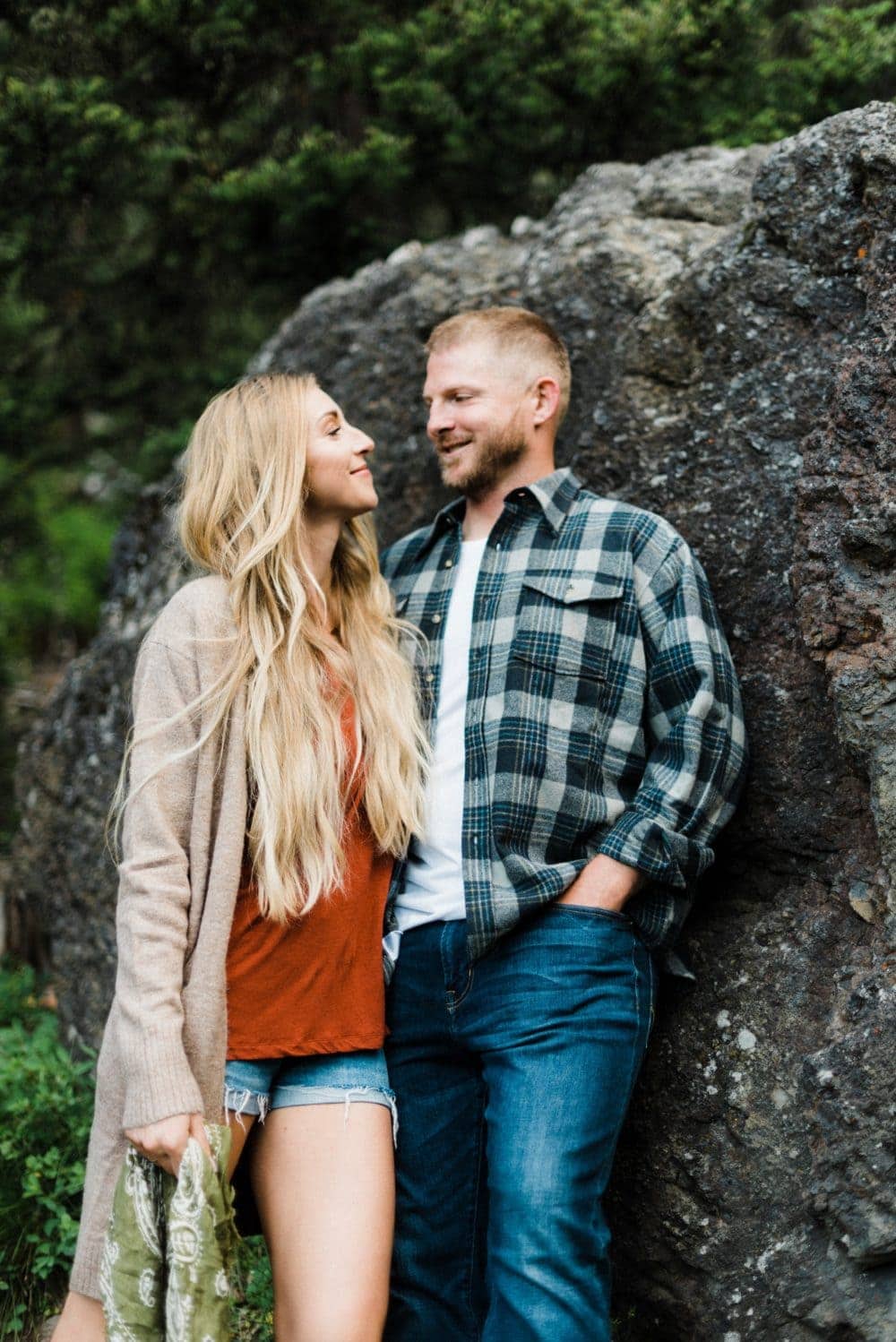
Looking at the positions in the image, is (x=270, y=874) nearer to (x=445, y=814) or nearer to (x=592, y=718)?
(x=445, y=814)

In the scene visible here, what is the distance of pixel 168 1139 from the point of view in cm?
249

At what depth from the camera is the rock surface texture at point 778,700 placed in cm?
278

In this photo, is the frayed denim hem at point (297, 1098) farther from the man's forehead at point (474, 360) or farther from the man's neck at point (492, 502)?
the man's forehead at point (474, 360)

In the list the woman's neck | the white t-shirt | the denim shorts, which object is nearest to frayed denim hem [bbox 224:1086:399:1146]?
the denim shorts

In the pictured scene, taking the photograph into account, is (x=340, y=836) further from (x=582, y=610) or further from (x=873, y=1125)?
(x=873, y=1125)

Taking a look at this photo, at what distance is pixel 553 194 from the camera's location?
17.4ft

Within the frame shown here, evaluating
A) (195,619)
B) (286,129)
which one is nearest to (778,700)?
(195,619)

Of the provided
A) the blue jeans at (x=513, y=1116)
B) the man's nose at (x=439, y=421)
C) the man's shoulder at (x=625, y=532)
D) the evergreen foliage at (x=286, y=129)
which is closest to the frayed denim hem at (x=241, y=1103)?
the blue jeans at (x=513, y=1116)

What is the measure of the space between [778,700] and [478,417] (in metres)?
1.15

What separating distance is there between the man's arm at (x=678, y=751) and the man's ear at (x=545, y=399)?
623 millimetres

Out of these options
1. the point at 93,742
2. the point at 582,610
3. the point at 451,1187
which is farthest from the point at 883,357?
the point at 93,742

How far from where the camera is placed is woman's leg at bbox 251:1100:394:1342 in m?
2.59

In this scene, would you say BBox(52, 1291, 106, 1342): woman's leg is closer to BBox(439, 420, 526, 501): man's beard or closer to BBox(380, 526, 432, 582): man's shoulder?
BBox(380, 526, 432, 582): man's shoulder

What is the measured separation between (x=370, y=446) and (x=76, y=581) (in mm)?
5034
